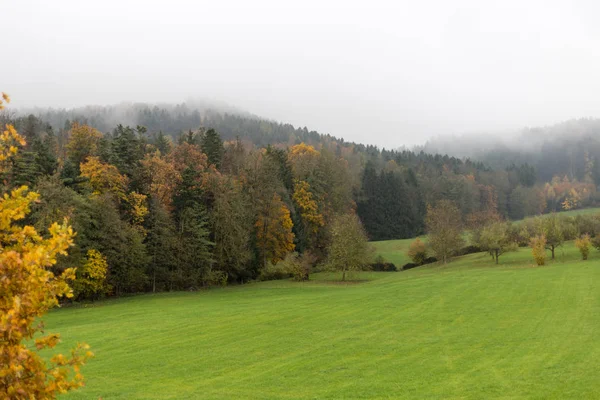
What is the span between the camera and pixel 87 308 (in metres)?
39.6

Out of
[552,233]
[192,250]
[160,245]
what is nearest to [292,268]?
[192,250]

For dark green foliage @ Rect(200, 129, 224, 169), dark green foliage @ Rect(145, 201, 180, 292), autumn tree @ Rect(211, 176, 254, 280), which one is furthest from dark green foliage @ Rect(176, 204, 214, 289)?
dark green foliage @ Rect(200, 129, 224, 169)

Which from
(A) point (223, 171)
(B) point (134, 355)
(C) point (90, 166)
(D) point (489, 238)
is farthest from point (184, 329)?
(D) point (489, 238)

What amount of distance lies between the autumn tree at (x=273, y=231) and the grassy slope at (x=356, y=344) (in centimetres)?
1993

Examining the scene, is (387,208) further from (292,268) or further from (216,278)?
(216,278)

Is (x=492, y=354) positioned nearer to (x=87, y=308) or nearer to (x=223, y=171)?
(x=87, y=308)

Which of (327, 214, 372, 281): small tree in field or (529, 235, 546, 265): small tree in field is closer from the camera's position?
(327, 214, 372, 281): small tree in field

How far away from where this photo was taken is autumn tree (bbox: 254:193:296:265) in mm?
59500

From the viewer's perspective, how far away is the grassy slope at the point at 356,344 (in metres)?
14.5

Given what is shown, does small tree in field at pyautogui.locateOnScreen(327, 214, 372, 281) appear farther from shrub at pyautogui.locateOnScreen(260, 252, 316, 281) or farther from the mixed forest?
shrub at pyautogui.locateOnScreen(260, 252, 316, 281)

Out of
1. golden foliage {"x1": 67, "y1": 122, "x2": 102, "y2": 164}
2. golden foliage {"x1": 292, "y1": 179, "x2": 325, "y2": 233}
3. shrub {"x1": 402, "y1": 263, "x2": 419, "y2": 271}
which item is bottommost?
shrub {"x1": 402, "y1": 263, "x2": 419, "y2": 271}

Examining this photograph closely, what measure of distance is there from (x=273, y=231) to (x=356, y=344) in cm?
3986

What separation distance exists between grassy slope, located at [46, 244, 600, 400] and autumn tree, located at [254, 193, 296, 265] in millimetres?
19925

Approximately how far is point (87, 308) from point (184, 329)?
18907 mm
